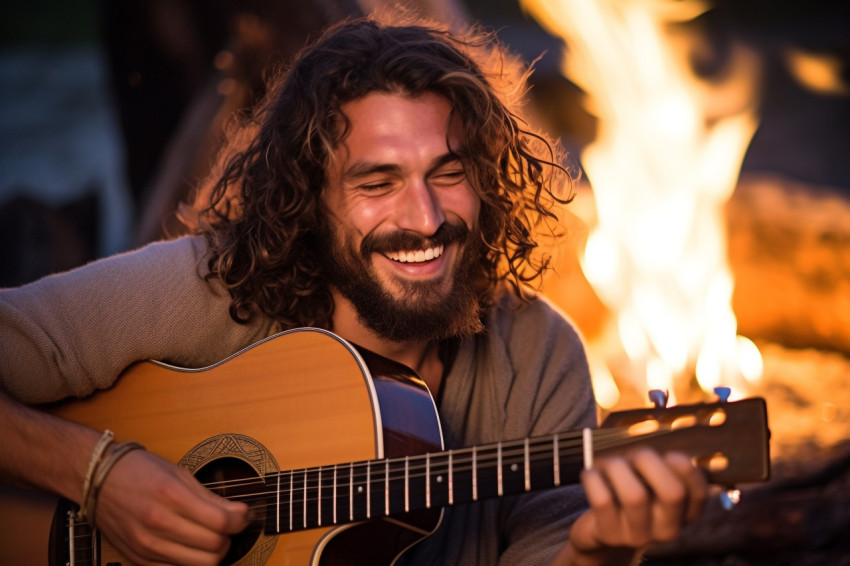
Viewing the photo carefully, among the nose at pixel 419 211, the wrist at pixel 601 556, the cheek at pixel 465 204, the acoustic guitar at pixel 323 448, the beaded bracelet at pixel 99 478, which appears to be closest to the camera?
the acoustic guitar at pixel 323 448

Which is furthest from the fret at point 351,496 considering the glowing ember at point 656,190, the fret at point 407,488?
the glowing ember at point 656,190

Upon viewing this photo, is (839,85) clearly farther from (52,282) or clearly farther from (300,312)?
(52,282)

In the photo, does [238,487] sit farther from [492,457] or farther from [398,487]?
[492,457]

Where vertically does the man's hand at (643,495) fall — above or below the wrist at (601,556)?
above

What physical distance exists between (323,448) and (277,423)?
0.16 m

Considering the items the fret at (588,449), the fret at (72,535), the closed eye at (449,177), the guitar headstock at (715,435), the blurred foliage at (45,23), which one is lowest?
the fret at (72,535)

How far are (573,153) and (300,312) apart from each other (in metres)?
2.92

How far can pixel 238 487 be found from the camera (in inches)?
80.8

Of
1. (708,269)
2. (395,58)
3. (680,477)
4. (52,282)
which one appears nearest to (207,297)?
(52,282)

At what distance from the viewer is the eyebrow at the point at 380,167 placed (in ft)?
7.68

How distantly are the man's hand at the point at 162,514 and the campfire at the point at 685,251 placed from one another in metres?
2.68

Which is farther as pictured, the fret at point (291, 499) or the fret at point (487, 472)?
the fret at point (291, 499)

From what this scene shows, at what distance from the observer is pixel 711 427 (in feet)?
5.00

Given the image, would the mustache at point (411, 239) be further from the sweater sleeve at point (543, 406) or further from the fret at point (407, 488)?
the fret at point (407, 488)
